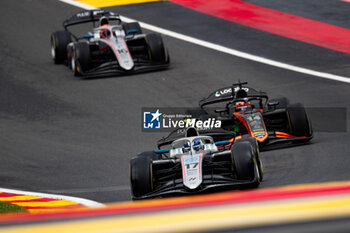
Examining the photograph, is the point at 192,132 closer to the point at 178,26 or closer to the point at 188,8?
the point at 178,26

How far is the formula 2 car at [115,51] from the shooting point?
1833cm

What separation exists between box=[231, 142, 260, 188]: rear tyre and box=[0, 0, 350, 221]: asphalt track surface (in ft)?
2.91

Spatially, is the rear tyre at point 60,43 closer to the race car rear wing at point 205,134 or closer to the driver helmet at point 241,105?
the driver helmet at point 241,105

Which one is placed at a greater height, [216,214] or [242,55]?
[242,55]

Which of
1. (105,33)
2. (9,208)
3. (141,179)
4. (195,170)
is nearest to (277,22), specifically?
(105,33)

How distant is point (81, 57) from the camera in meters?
18.3

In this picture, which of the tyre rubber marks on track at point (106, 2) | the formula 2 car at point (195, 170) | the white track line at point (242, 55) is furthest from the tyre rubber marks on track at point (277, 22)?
the formula 2 car at point (195, 170)

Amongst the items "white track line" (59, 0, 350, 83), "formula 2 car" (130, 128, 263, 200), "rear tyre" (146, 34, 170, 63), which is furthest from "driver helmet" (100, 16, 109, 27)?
"formula 2 car" (130, 128, 263, 200)

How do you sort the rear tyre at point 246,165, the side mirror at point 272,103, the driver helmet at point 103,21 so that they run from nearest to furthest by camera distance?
the rear tyre at point 246,165 < the side mirror at point 272,103 < the driver helmet at point 103,21

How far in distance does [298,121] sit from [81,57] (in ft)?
25.3

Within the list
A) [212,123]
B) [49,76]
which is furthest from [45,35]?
[212,123]

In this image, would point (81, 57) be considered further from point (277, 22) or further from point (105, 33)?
point (277, 22)

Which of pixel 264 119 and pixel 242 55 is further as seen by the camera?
pixel 242 55

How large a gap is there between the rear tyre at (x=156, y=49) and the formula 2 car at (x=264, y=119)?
5.58m
